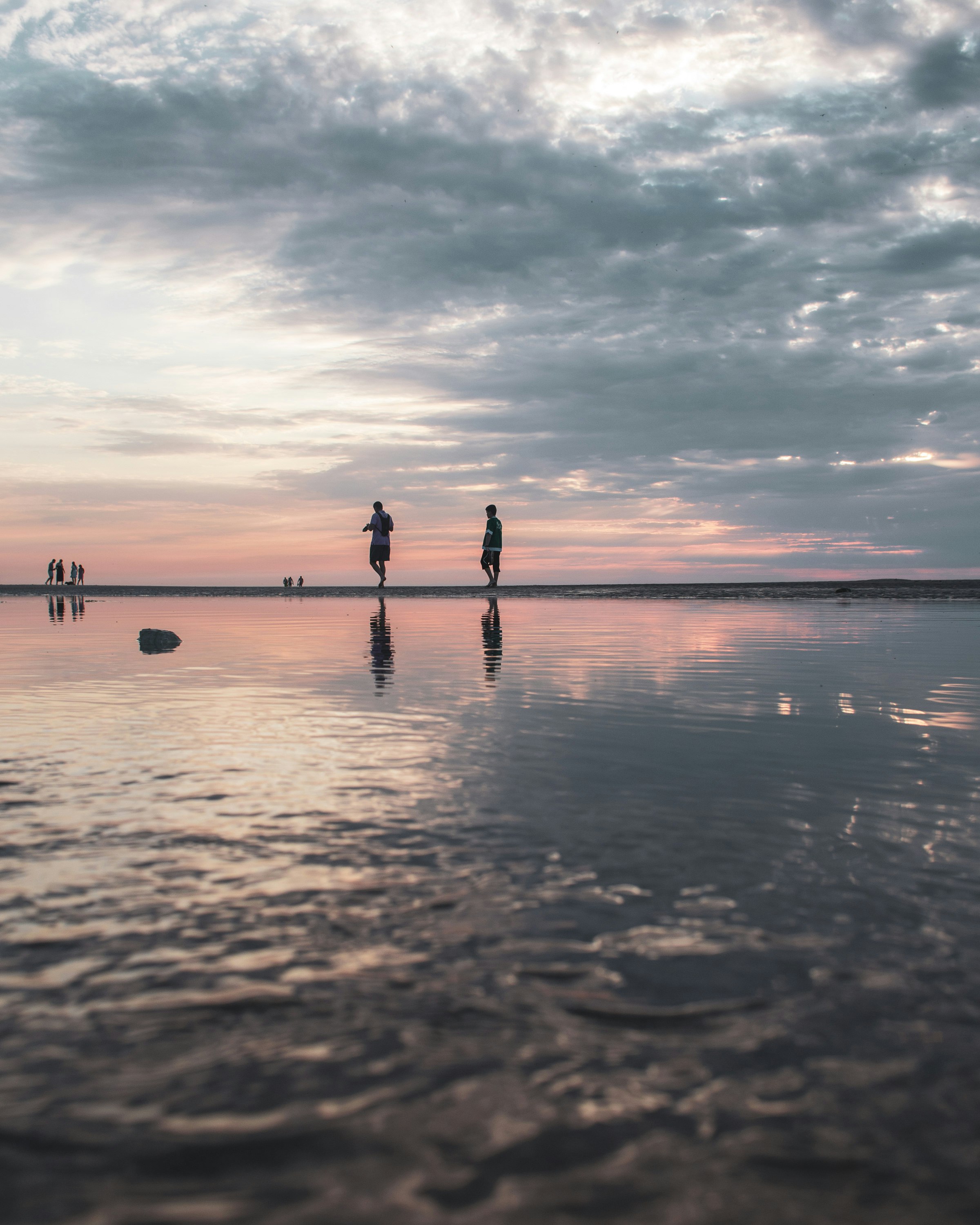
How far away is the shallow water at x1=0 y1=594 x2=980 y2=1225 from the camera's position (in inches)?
65.5

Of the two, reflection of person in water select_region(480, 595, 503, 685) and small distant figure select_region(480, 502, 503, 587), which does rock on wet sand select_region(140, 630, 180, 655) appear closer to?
reflection of person in water select_region(480, 595, 503, 685)

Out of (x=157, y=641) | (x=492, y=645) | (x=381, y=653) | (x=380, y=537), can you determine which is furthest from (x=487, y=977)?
(x=380, y=537)

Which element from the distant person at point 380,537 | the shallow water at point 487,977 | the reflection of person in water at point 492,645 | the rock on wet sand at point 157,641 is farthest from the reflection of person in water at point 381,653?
the distant person at point 380,537

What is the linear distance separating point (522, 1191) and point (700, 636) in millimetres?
11995

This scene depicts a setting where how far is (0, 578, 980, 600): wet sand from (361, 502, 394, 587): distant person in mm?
2586

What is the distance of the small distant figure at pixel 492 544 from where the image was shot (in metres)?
29.5

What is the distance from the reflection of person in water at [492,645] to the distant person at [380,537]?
905 cm

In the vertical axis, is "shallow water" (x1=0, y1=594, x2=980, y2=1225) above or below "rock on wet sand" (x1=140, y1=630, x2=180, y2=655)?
below

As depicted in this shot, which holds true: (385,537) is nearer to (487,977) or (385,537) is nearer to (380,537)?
(380,537)

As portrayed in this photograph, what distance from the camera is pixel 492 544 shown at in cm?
3075

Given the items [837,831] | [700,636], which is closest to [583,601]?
[700,636]

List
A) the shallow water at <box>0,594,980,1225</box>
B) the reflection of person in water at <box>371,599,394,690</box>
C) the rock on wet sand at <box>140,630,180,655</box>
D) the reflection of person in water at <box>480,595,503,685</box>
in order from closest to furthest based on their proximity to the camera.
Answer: the shallow water at <box>0,594,980,1225</box> < the reflection of person in water at <box>371,599,394,690</box> < the reflection of person in water at <box>480,595,503,685</box> < the rock on wet sand at <box>140,630,180,655</box>

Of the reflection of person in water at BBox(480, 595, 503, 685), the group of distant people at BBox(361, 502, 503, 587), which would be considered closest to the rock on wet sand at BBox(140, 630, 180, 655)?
the reflection of person in water at BBox(480, 595, 503, 685)

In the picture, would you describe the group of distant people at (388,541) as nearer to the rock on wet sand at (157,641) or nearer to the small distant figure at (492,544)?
the small distant figure at (492,544)
